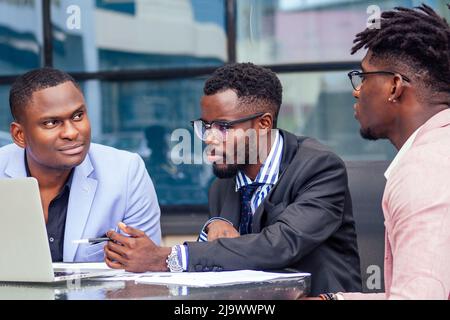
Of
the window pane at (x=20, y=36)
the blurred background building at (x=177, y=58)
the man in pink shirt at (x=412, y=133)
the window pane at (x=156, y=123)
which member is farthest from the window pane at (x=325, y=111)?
the man in pink shirt at (x=412, y=133)

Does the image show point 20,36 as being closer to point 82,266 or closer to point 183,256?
point 82,266

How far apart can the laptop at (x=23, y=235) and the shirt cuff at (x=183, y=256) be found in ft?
1.04

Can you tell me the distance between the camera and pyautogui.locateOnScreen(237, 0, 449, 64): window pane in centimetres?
491

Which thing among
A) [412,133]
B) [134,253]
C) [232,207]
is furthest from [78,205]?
[412,133]

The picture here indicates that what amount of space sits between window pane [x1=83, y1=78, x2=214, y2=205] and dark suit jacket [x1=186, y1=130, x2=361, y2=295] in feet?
6.91

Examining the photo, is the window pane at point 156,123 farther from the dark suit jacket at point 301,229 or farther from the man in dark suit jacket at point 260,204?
the dark suit jacket at point 301,229

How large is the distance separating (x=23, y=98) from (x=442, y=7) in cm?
257

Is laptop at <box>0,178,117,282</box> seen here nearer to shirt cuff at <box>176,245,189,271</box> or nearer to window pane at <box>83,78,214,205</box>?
shirt cuff at <box>176,245,189,271</box>

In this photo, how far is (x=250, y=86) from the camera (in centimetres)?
290

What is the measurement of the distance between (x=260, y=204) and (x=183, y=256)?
375mm

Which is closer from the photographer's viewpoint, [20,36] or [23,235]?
[23,235]

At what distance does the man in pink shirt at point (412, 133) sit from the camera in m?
1.73
